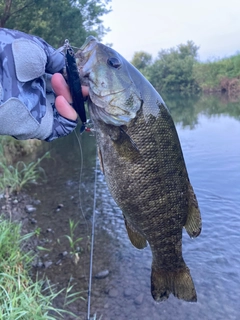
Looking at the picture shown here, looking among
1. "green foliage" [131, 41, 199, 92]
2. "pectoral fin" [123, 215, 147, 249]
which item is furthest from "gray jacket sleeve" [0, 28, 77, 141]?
"green foliage" [131, 41, 199, 92]

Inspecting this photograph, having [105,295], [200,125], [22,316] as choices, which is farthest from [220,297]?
[200,125]

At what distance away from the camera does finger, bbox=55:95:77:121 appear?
185 cm

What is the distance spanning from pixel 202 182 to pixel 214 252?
2.61m

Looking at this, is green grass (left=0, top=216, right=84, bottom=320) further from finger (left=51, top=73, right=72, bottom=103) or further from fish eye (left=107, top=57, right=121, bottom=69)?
fish eye (left=107, top=57, right=121, bottom=69)

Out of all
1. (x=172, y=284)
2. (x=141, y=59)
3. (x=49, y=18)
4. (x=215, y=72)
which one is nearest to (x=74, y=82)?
(x=172, y=284)

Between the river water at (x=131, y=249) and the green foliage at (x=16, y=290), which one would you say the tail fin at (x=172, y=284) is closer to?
the green foliage at (x=16, y=290)

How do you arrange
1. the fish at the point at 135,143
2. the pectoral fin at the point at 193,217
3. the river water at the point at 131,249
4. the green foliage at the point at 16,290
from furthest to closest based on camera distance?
the river water at the point at 131,249
the green foliage at the point at 16,290
the pectoral fin at the point at 193,217
the fish at the point at 135,143

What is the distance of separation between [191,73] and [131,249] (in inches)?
1520

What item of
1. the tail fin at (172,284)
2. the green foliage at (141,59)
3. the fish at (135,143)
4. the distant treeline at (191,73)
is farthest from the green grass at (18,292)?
the green foliage at (141,59)

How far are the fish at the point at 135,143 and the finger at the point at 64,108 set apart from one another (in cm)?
13

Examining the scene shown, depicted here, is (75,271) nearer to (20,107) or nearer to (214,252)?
(214,252)

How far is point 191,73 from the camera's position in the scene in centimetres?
4125

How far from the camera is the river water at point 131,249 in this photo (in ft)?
13.1

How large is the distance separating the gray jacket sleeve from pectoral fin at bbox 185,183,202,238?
2.63 ft
